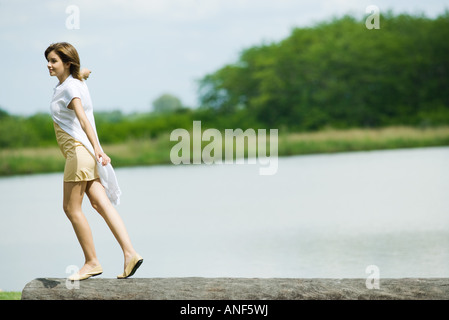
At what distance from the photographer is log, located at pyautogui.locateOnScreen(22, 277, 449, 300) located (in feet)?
13.5

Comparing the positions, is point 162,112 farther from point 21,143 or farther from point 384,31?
point 384,31

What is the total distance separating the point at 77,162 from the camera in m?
4.06

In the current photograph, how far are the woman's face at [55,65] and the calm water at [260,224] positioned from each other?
130 inches

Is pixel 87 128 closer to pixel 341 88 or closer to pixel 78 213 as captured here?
pixel 78 213

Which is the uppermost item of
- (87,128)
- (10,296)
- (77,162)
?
(87,128)

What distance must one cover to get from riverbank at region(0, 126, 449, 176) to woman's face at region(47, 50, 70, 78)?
18.7m

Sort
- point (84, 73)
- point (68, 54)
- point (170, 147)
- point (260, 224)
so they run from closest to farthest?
point (68, 54) → point (84, 73) → point (260, 224) → point (170, 147)

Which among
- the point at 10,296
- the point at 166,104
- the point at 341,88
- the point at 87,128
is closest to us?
the point at 87,128

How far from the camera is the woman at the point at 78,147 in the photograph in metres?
4.05

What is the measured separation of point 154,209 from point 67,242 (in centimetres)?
308

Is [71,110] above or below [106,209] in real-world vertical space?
above

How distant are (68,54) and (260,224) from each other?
6.93 metres

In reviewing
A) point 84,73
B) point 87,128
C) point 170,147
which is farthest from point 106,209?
point 170,147

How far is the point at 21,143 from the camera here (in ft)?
107
